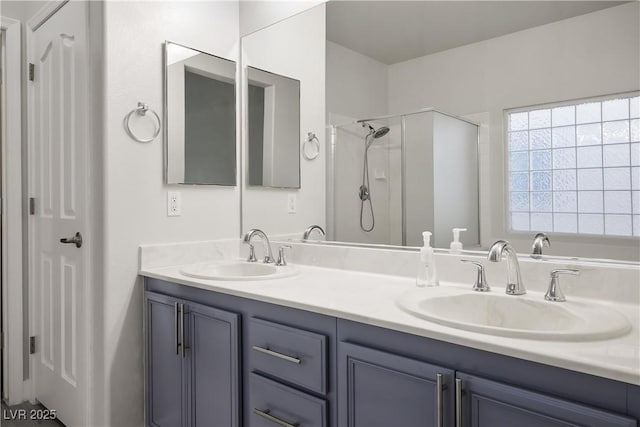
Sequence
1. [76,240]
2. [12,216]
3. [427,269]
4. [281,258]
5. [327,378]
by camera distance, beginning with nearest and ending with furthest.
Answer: [327,378]
[427,269]
[76,240]
[281,258]
[12,216]

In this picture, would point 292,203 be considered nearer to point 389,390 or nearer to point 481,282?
point 481,282

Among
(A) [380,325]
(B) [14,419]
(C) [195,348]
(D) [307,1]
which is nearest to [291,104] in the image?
(D) [307,1]

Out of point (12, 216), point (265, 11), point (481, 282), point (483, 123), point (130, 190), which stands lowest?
point (481, 282)

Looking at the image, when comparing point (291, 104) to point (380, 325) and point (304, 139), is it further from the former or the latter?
point (380, 325)

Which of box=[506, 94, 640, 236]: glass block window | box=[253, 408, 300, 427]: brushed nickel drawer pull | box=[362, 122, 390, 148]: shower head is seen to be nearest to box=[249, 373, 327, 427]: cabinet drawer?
box=[253, 408, 300, 427]: brushed nickel drawer pull

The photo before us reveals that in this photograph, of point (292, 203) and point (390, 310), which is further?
point (292, 203)

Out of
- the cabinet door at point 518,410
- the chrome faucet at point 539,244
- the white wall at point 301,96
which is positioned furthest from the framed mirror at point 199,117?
the cabinet door at point 518,410

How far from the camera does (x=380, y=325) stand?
112 centimetres

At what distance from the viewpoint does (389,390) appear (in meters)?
1.12

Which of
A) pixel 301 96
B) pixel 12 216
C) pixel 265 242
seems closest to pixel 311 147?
pixel 301 96

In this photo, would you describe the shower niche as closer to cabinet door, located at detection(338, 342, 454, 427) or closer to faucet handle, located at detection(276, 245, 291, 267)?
faucet handle, located at detection(276, 245, 291, 267)

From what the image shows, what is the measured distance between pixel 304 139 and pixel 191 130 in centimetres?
53

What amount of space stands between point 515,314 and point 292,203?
1190 millimetres

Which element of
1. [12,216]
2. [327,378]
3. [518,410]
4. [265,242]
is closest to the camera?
[518,410]
